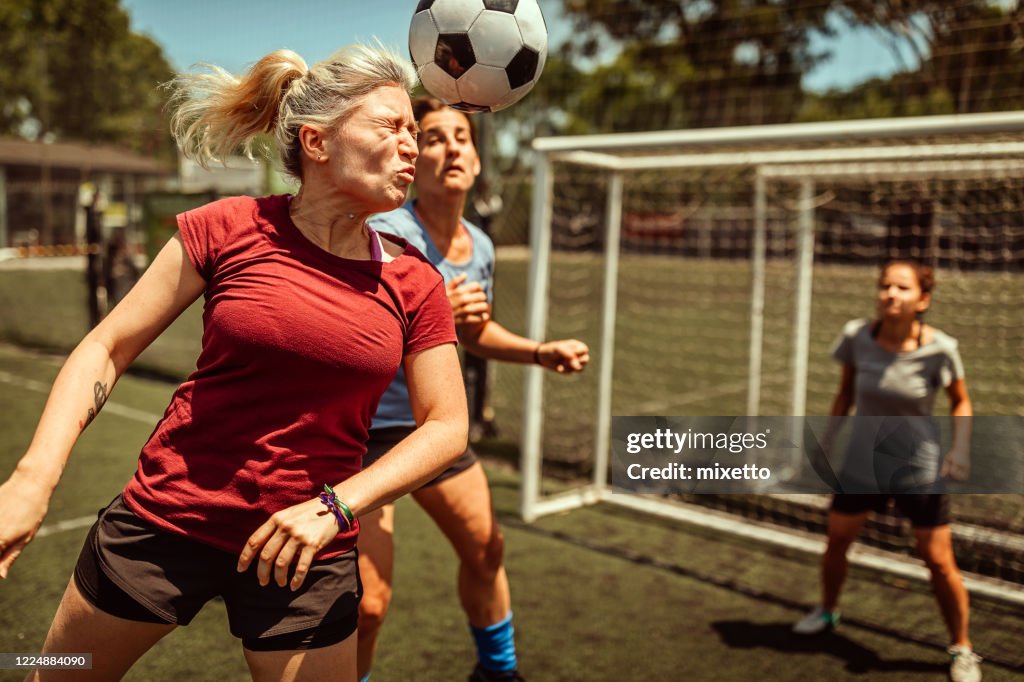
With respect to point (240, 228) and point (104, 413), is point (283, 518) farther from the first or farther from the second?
point (104, 413)

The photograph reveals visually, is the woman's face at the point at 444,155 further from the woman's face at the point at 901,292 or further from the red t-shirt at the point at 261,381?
the woman's face at the point at 901,292

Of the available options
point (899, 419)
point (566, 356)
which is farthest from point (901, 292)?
point (566, 356)

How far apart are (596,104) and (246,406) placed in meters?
21.7

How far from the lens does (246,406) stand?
171cm

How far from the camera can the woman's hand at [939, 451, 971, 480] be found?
3.59 m

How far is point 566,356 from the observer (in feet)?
8.66

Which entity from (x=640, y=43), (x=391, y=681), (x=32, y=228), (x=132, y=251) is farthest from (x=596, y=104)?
(x=391, y=681)

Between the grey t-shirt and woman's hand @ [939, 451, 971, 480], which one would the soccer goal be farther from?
woman's hand @ [939, 451, 971, 480]

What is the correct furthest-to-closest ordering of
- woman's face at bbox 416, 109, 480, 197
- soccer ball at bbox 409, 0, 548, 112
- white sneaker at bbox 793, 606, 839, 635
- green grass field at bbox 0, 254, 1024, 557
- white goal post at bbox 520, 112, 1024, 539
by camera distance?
green grass field at bbox 0, 254, 1024, 557 < white goal post at bbox 520, 112, 1024, 539 < white sneaker at bbox 793, 606, 839, 635 < woman's face at bbox 416, 109, 480, 197 < soccer ball at bbox 409, 0, 548, 112

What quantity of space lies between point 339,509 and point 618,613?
9.45 ft

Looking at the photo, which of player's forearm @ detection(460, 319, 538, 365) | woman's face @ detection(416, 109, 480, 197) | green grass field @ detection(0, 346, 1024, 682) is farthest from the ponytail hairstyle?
green grass field @ detection(0, 346, 1024, 682)

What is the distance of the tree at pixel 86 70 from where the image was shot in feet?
47.7

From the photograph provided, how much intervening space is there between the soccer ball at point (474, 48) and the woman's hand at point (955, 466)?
2428 millimetres

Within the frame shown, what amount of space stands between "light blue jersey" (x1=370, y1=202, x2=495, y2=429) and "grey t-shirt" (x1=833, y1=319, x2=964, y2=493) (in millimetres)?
1796
